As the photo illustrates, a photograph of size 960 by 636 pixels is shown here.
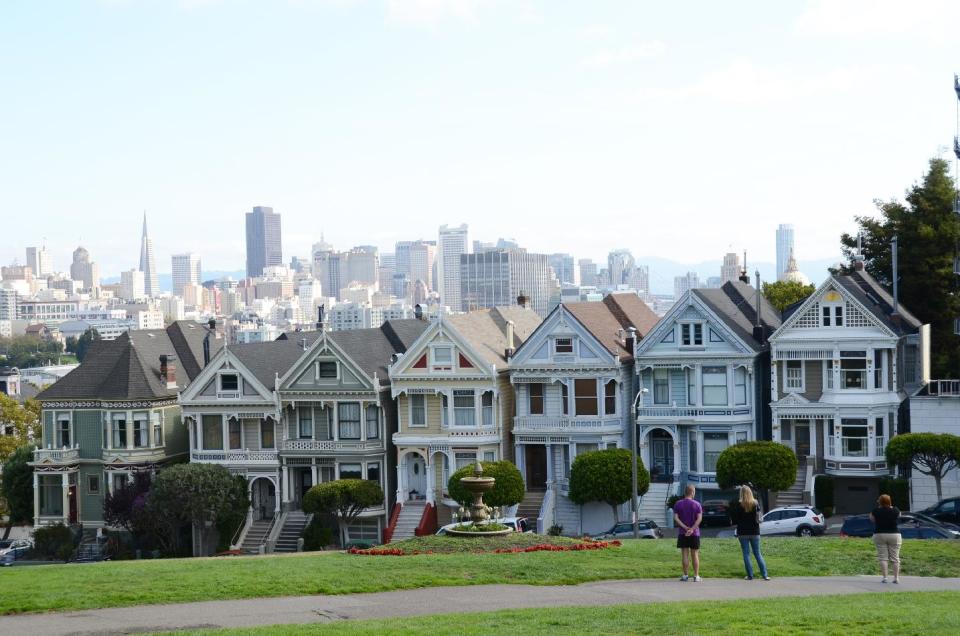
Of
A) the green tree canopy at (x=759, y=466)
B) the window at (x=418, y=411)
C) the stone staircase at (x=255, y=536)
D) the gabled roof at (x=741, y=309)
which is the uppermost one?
the gabled roof at (x=741, y=309)

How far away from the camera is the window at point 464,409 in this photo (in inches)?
2199

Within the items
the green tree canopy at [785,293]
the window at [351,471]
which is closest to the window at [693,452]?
the window at [351,471]

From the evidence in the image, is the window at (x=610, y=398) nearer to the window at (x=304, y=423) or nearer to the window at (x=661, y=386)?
the window at (x=661, y=386)

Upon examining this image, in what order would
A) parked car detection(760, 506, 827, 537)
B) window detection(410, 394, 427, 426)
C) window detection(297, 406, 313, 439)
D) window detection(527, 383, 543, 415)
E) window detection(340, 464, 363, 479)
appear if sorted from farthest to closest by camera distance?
window detection(297, 406, 313, 439)
window detection(340, 464, 363, 479)
window detection(410, 394, 427, 426)
window detection(527, 383, 543, 415)
parked car detection(760, 506, 827, 537)

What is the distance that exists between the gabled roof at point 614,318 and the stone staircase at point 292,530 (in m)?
13.2

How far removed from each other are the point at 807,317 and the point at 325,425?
1912 cm

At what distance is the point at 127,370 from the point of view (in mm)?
60781

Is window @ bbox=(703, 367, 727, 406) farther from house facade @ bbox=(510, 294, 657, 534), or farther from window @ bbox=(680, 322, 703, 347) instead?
house facade @ bbox=(510, 294, 657, 534)

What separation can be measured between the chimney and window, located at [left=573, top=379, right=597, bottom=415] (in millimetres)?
17942

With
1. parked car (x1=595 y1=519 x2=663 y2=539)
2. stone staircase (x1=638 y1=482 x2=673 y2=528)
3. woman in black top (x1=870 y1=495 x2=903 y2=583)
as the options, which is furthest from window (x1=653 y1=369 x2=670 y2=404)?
woman in black top (x1=870 y1=495 x2=903 y2=583)

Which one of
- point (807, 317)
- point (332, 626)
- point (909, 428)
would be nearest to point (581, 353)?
point (807, 317)

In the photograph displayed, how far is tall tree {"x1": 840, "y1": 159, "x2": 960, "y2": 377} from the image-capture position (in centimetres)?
6278

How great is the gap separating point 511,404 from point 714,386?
8.13 metres

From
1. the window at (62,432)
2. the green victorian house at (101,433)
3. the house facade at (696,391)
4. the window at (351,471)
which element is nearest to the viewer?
the house facade at (696,391)
